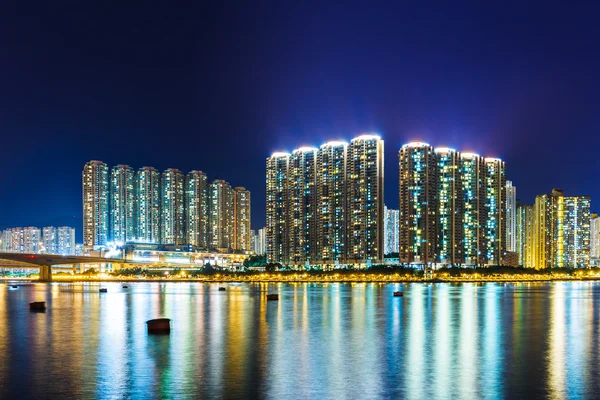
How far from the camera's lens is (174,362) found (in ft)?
84.5

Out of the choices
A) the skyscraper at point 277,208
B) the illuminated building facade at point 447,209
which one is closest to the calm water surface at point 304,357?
the illuminated building facade at point 447,209

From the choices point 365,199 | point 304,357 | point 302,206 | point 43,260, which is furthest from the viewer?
point 302,206

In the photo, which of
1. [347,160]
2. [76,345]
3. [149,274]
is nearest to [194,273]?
[149,274]

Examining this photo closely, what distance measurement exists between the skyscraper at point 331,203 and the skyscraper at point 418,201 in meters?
15.8

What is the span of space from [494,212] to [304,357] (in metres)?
149

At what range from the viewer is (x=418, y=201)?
6147 inches

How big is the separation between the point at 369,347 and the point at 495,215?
14522 cm

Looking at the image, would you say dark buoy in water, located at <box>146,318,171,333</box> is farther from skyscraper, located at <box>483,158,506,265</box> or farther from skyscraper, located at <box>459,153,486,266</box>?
skyscraper, located at <box>483,158,506,265</box>

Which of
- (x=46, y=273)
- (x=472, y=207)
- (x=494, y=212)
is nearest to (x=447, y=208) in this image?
(x=472, y=207)

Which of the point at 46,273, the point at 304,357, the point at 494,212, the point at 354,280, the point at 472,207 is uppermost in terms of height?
the point at 472,207

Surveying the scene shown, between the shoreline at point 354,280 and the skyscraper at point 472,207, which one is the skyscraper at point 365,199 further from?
the skyscraper at point 472,207

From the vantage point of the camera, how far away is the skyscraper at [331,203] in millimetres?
163750

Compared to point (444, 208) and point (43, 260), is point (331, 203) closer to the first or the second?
point (444, 208)

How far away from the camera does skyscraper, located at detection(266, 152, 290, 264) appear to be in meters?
180
